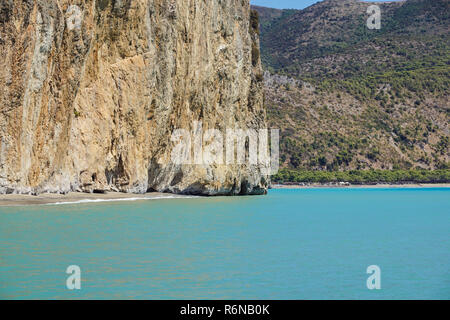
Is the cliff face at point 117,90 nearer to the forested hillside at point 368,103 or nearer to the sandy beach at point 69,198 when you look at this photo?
the sandy beach at point 69,198

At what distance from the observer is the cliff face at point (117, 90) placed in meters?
36.2

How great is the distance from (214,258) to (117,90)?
31256mm

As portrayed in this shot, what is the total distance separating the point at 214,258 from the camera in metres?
18.0

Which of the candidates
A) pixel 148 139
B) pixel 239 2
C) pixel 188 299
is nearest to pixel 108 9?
pixel 148 139

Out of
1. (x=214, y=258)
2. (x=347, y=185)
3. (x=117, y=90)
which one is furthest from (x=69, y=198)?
(x=347, y=185)

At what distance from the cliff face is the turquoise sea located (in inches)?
318

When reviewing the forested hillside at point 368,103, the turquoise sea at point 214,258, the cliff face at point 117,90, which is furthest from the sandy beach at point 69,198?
the forested hillside at point 368,103

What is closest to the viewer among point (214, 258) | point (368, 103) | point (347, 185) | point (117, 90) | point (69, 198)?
point (214, 258)

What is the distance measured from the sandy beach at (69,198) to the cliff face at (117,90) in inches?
20.5

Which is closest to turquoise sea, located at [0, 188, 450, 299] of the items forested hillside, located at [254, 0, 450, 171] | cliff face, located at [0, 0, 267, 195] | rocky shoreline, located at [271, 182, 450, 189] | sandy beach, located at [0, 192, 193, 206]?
sandy beach, located at [0, 192, 193, 206]

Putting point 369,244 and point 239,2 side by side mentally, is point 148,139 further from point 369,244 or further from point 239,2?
point 369,244

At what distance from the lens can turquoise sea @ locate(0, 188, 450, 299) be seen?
1347 cm

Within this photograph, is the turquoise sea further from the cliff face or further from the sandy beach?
the cliff face

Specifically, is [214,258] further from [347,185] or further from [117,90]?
[347,185]
